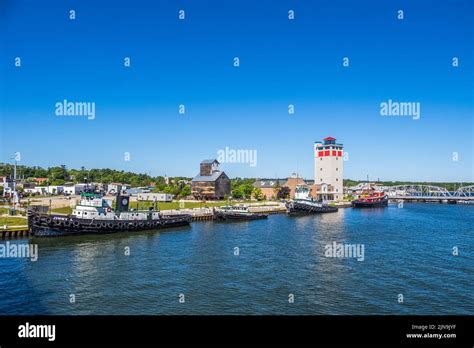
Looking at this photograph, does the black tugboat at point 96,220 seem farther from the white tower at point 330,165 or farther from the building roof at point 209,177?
the white tower at point 330,165

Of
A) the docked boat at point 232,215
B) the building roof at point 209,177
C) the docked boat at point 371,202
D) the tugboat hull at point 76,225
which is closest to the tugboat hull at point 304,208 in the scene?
the docked boat at point 232,215

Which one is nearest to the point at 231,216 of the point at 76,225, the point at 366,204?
the point at 76,225

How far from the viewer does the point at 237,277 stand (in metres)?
20.1

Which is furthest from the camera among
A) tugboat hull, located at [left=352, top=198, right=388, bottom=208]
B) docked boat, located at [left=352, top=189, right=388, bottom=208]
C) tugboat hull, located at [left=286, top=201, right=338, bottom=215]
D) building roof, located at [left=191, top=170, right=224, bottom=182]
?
docked boat, located at [left=352, top=189, right=388, bottom=208]

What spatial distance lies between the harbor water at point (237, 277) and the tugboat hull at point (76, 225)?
1.35m

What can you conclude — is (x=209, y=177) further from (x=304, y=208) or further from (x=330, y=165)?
(x=330, y=165)

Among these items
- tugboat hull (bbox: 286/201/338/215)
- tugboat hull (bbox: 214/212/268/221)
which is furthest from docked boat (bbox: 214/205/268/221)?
tugboat hull (bbox: 286/201/338/215)

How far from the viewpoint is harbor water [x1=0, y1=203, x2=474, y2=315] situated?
51.1ft

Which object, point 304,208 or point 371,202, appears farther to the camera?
point 371,202

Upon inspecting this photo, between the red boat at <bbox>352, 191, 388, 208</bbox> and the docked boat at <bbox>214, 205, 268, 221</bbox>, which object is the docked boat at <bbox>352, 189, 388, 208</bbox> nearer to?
the red boat at <bbox>352, 191, 388, 208</bbox>

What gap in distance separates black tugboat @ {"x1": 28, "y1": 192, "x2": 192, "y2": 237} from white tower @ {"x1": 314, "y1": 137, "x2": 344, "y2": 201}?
58407 millimetres

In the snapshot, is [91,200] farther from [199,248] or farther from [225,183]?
[225,183]

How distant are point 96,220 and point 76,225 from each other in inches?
79.3
